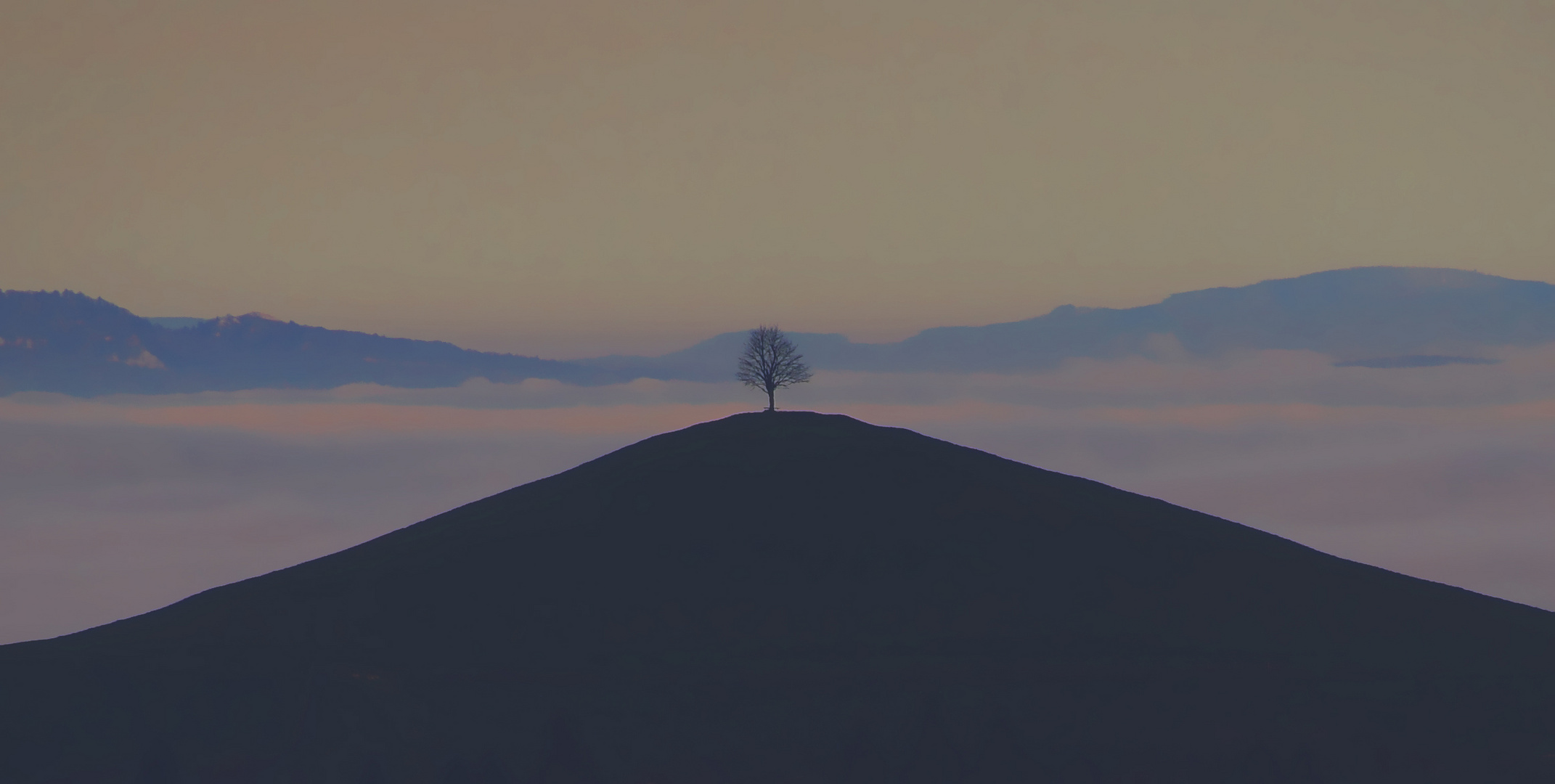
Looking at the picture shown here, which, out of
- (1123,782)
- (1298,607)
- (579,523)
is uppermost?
(579,523)

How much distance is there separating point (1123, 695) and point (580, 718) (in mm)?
29046

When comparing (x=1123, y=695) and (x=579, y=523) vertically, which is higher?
(x=579, y=523)

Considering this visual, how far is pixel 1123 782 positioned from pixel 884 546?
80.0 feet

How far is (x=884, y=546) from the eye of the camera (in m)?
80.9

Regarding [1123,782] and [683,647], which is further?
[683,647]

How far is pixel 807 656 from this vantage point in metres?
69.8

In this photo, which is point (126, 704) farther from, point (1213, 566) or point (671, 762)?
point (1213, 566)

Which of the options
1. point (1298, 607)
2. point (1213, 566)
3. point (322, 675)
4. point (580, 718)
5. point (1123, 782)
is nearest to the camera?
point (1123, 782)

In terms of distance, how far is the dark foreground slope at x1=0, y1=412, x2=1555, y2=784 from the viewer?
62844 millimetres

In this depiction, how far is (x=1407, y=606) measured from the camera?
259ft

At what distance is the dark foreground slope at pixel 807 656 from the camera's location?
206 ft

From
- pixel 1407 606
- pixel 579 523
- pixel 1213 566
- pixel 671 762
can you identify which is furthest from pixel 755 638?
pixel 1407 606

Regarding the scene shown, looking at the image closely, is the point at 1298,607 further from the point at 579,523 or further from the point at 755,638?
the point at 579,523

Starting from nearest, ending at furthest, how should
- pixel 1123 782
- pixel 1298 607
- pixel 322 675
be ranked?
pixel 1123 782 → pixel 322 675 → pixel 1298 607
